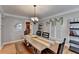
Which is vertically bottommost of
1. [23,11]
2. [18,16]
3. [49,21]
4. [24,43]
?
[24,43]

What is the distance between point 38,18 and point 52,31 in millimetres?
488

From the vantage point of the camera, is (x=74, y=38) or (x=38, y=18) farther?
(x=74, y=38)

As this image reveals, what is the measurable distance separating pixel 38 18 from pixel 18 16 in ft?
1.64

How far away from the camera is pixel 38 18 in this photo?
1.97 metres

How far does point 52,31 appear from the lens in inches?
71.2

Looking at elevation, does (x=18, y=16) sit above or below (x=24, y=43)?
above
